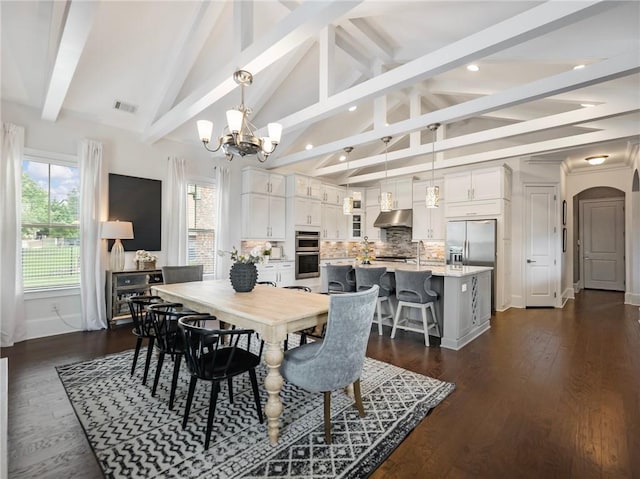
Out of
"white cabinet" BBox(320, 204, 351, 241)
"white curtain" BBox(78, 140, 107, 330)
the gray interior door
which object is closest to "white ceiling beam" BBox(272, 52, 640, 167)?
"white cabinet" BBox(320, 204, 351, 241)

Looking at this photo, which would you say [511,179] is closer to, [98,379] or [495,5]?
[495,5]

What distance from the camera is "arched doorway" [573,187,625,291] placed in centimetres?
808

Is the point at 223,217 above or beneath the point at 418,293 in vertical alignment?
above

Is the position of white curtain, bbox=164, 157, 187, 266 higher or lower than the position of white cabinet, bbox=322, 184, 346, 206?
lower

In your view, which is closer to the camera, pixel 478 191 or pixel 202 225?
pixel 202 225

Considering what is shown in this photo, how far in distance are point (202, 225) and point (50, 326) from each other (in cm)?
258

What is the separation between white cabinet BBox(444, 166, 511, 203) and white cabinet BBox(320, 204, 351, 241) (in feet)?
8.36

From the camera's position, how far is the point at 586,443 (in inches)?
79.6

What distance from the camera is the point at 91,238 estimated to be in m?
4.43

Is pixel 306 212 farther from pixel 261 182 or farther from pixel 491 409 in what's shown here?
pixel 491 409

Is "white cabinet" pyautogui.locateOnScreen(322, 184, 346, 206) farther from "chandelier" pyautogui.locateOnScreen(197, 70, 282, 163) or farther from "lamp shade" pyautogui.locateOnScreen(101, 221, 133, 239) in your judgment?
"chandelier" pyautogui.locateOnScreen(197, 70, 282, 163)

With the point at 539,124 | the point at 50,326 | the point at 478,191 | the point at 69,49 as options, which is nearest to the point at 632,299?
the point at 478,191

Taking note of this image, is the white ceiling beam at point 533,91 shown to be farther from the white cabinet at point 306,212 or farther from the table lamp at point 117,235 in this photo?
the table lamp at point 117,235

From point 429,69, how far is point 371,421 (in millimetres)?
2910
